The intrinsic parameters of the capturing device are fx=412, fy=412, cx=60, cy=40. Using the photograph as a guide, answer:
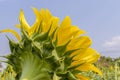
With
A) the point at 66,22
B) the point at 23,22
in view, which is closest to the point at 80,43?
the point at 66,22

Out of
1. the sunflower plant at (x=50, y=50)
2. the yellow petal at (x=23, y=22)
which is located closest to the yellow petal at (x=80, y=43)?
the sunflower plant at (x=50, y=50)

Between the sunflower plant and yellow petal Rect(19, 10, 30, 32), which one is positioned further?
yellow petal Rect(19, 10, 30, 32)

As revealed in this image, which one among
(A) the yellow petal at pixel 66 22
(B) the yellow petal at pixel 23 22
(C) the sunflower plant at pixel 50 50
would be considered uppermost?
(B) the yellow petal at pixel 23 22

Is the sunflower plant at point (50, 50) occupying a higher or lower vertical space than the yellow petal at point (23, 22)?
lower

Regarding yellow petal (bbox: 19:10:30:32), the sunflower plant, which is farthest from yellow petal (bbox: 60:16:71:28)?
yellow petal (bbox: 19:10:30:32)

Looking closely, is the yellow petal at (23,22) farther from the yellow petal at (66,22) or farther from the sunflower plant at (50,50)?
the yellow petal at (66,22)

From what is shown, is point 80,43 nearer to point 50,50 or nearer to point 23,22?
point 50,50

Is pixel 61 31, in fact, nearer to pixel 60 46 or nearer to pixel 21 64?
pixel 60 46

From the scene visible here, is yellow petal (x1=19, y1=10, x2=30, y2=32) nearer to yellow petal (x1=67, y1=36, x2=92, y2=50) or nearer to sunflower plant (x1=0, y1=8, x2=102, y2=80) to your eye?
sunflower plant (x1=0, y1=8, x2=102, y2=80)

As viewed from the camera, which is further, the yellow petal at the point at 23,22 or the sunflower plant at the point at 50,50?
the yellow petal at the point at 23,22
